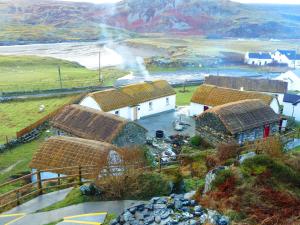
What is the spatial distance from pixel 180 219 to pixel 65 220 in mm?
4400

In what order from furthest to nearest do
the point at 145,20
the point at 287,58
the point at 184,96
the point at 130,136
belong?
the point at 145,20, the point at 287,58, the point at 184,96, the point at 130,136

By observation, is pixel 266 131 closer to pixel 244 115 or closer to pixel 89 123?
pixel 244 115

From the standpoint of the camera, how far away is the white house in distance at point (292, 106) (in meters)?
39.5

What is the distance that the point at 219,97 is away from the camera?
3856 cm

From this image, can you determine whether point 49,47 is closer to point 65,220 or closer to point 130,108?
point 130,108

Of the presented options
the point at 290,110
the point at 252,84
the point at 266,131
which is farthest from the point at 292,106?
the point at 252,84

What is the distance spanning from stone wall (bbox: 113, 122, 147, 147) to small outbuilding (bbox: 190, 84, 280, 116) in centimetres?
1236

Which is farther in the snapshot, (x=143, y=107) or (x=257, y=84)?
(x=257, y=84)

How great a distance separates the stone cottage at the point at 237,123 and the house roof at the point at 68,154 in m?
11.6

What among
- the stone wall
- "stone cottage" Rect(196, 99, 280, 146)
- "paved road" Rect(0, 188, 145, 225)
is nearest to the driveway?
"stone cottage" Rect(196, 99, 280, 146)

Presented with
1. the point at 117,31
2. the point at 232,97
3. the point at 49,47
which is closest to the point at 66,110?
the point at 232,97

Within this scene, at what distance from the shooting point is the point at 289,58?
92.8 meters

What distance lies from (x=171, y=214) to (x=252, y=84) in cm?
4145

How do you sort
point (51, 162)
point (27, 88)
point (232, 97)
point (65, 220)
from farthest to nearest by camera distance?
1. point (27, 88)
2. point (232, 97)
3. point (51, 162)
4. point (65, 220)
